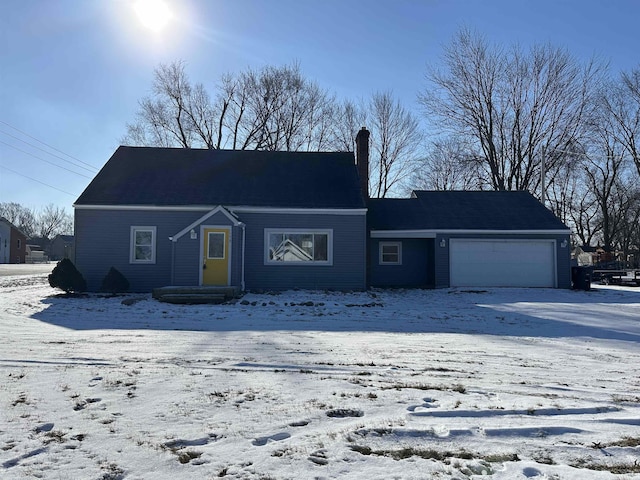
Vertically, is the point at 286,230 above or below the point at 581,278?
above

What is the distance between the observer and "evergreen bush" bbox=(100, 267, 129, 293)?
15461mm

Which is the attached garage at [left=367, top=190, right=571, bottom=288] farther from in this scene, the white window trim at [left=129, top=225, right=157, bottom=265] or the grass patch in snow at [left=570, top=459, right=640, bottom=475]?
the grass patch in snow at [left=570, top=459, right=640, bottom=475]

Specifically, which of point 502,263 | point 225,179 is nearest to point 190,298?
point 225,179

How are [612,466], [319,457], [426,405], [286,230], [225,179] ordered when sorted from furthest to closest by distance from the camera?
[225,179], [286,230], [426,405], [319,457], [612,466]

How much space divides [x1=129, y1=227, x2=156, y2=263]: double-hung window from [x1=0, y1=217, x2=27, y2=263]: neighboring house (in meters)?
48.0

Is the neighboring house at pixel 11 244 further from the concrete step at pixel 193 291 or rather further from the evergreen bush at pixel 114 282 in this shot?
the concrete step at pixel 193 291

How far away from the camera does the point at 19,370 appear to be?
5.53m

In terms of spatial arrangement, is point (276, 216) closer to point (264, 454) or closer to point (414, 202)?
point (414, 202)

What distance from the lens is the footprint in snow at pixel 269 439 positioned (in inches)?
136

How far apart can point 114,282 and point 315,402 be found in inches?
513

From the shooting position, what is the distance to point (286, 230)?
16875mm

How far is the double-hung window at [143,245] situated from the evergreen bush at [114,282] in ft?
2.96

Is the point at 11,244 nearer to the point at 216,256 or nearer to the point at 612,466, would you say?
the point at 216,256

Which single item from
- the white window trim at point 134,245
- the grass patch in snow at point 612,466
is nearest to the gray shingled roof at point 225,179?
the white window trim at point 134,245
